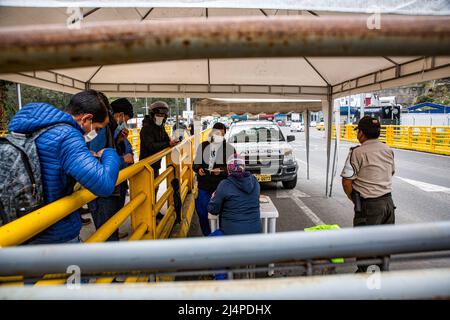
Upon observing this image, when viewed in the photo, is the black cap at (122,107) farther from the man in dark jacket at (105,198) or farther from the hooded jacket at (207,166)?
the hooded jacket at (207,166)

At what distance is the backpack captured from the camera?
1.37 metres

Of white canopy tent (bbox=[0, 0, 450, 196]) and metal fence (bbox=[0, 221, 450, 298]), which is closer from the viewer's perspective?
metal fence (bbox=[0, 221, 450, 298])

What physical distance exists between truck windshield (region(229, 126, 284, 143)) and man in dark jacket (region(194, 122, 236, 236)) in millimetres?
3754

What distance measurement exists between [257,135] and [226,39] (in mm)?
8454

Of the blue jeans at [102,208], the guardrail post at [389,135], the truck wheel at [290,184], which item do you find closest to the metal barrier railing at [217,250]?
the blue jeans at [102,208]

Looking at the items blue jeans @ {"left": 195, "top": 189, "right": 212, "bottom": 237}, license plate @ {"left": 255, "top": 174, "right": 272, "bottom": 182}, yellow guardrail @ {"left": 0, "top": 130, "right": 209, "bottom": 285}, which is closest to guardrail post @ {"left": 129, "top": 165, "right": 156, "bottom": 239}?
yellow guardrail @ {"left": 0, "top": 130, "right": 209, "bottom": 285}

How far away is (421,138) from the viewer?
17.2 m

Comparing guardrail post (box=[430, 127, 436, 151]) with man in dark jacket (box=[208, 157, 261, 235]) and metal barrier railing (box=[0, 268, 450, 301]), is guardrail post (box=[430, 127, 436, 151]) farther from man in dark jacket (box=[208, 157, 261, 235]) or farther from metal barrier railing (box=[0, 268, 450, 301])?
metal barrier railing (box=[0, 268, 450, 301])

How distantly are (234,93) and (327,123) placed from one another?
2.26 meters

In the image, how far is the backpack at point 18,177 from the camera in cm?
137

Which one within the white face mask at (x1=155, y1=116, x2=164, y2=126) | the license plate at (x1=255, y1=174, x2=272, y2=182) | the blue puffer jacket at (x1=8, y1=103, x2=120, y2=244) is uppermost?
the white face mask at (x1=155, y1=116, x2=164, y2=126)

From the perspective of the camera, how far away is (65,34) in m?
0.50

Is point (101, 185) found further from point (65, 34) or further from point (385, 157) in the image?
point (385, 157)

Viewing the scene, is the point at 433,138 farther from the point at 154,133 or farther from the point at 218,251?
the point at 218,251
